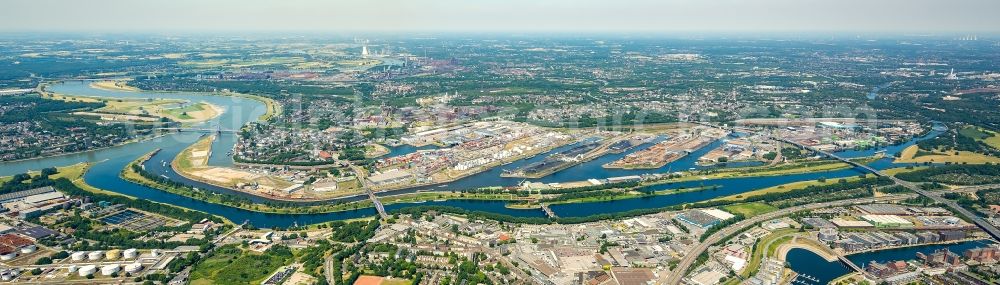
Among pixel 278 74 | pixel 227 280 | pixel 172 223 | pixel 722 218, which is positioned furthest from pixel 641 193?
pixel 278 74

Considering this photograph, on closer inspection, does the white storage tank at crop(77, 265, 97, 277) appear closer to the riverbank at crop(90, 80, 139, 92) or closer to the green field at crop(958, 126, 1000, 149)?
the green field at crop(958, 126, 1000, 149)

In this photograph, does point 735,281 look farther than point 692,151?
No

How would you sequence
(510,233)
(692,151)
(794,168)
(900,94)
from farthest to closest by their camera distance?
1. (900,94)
2. (692,151)
3. (794,168)
4. (510,233)

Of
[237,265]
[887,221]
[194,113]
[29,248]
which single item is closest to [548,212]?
[237,265]

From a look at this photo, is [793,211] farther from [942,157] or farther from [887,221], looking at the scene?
[942,157]

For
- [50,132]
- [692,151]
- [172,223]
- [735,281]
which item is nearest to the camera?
[735,281]

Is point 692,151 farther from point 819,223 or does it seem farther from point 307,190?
point 307,190

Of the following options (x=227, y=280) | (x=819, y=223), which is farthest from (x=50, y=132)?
(x=819, y=223)

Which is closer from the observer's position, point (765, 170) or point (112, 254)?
point (112, 254)
